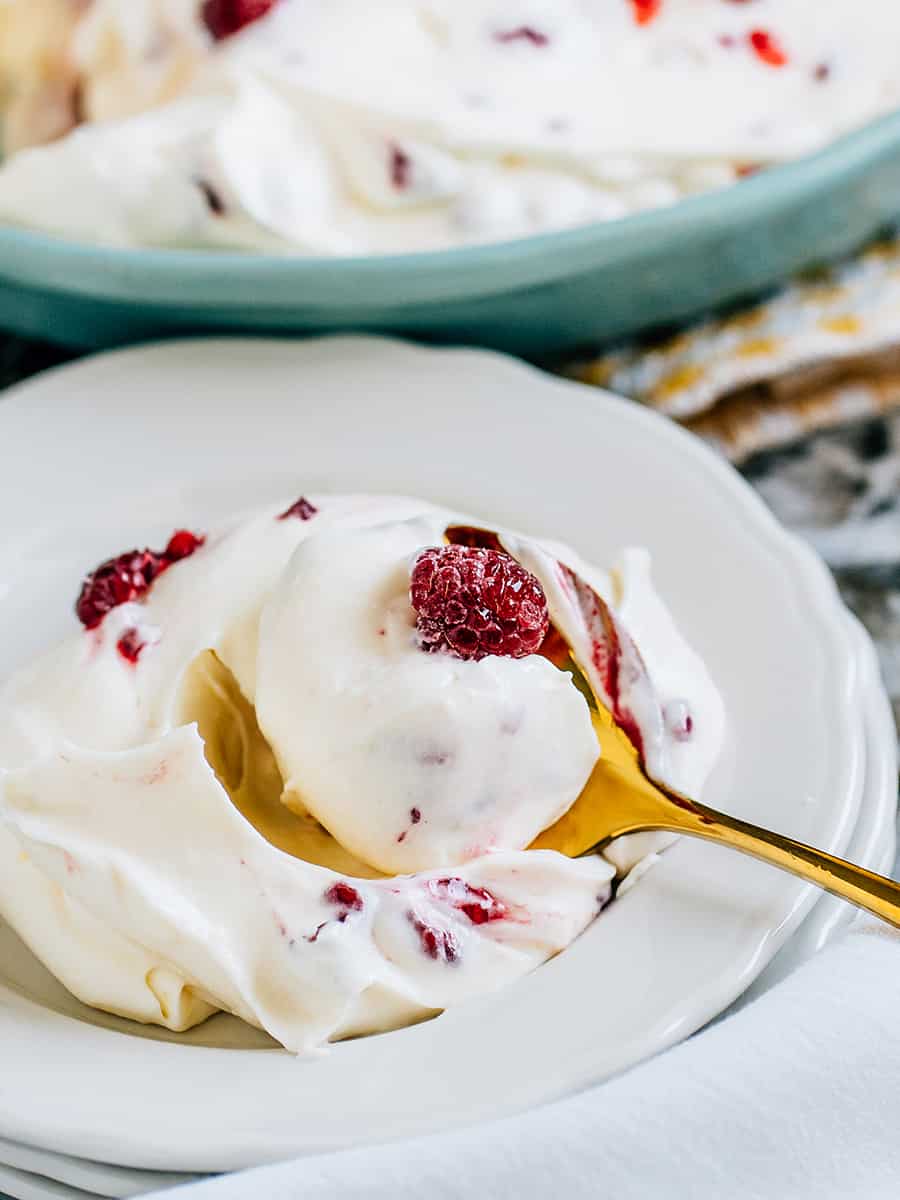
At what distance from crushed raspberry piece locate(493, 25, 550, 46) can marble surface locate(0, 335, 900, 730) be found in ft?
2.00

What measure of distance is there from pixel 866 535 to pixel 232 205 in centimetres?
82

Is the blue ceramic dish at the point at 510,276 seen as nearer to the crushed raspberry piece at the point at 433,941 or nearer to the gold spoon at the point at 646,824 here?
the gold spoon at the point at 646,824

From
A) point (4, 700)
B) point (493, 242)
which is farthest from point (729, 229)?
point (4, 700)

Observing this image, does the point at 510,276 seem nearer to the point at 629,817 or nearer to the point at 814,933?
the point at 629,817

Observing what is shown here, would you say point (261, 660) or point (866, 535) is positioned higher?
point (261, 660)

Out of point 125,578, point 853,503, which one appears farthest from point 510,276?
point 125,578

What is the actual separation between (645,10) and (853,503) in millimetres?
737

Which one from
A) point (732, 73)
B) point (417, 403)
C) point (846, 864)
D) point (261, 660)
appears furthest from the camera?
point (732, 73)

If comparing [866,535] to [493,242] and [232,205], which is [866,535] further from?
[232,205]

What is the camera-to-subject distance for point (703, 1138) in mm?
1040

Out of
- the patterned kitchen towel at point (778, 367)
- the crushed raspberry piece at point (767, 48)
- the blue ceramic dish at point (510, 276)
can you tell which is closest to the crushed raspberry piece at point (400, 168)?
the blue ceramic dish at point (510, 276)

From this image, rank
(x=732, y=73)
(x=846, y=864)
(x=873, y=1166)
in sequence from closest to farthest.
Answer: (x=873, y=1166)
(x=846, y=864)
(x=732, y=73)

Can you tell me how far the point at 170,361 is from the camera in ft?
5.85

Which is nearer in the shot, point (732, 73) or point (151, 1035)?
point (151, 1035)
